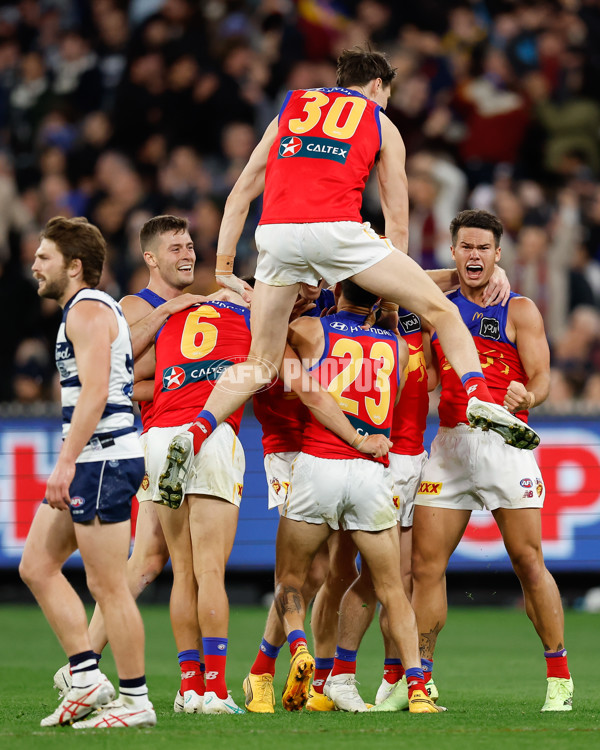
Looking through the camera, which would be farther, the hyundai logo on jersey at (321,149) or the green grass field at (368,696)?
the hyundai logo on jersey at (321,149)

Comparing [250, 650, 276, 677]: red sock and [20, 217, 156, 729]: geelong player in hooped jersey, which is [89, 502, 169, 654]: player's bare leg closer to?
[250, 650, 276, 677]: red sock

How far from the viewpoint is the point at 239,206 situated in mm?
7332

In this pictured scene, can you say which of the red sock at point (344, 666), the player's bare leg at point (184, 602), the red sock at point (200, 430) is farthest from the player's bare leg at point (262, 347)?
the red sock at point (344, 666)

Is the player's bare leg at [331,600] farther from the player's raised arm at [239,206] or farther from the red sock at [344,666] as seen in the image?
the player's raised arm at [239,206]

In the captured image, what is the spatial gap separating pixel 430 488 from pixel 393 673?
3.61ft

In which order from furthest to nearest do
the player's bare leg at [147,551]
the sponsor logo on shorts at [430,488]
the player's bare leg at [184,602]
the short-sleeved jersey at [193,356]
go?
the player's bare leg at [147,551]
the sponsor logo on shorts at [430,488]
the short-sleeved jersey at [193,356]
the player's bare leg at [184,602]

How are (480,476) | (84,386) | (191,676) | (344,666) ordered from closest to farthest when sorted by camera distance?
(84,386)
(191,676)
(344,666)
(480,476)

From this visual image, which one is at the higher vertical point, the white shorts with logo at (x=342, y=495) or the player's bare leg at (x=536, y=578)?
the white shorts with logo at (x=342, y=495)

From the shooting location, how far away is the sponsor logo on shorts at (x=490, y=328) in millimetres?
7328

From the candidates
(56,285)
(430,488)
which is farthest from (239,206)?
(430,488)

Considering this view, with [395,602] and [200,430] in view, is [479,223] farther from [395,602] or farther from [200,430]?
[395,602]

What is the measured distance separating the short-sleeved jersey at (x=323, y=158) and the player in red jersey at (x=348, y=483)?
22.0 inches

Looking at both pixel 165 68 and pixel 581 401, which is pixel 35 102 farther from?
pixel 581 401

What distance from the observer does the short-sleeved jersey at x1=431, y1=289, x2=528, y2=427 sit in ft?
24.0
